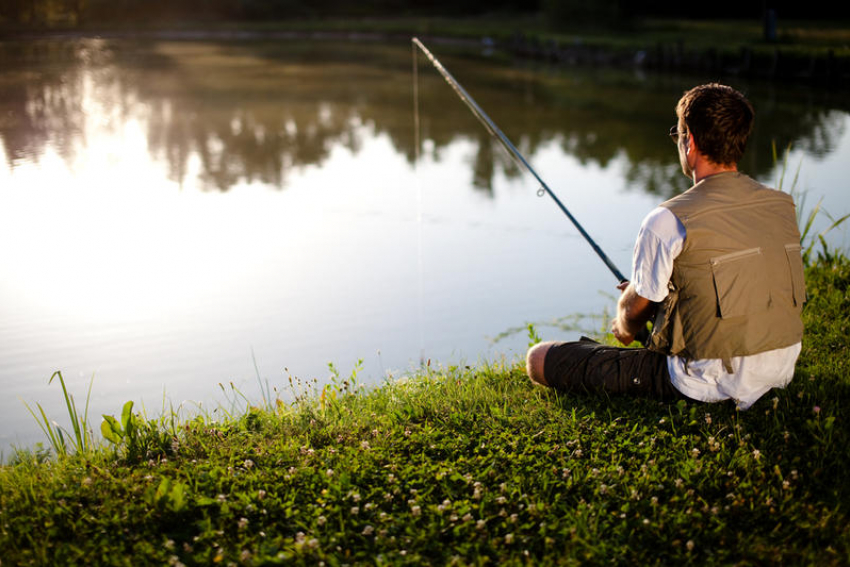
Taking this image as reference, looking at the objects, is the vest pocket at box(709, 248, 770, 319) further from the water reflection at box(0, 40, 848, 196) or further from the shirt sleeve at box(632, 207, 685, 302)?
the water reflection at box(0, 40, 848, 196)

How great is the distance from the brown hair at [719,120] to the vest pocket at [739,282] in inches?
14.1

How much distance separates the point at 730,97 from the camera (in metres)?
2.91

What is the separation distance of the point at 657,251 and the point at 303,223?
6.16m

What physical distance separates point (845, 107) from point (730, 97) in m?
13.9

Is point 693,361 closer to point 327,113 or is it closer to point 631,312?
point 631,312

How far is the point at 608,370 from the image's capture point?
349cm

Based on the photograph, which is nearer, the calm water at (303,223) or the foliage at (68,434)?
the foliage at (68,434)

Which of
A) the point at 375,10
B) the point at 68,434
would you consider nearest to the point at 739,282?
the point at 68,434

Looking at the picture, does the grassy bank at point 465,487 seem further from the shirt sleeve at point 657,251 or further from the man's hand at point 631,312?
the shirt sleeve at point 657,251

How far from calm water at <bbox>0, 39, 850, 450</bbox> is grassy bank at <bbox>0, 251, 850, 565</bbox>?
3.67 feet

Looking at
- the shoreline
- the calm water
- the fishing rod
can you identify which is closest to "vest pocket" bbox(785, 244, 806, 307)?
the fishing rod

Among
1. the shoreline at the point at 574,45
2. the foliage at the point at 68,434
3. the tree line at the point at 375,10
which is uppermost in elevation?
the tree line at the point at 375,10

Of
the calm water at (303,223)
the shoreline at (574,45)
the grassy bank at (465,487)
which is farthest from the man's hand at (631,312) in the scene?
the shoreline at (574,45)

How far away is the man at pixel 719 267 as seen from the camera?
2.91m
